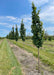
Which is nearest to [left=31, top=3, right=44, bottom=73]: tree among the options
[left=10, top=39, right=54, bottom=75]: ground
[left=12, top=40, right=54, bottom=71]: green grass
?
[left=10, top=39, right=54, bottom=75]: ground

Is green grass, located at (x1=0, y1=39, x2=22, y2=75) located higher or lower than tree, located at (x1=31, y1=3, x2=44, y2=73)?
lower

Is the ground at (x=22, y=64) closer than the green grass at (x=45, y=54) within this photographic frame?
Yes

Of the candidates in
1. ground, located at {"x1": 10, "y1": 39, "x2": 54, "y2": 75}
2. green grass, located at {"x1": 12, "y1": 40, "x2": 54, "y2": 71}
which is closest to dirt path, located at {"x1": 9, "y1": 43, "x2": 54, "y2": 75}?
ground, located at {"x1": 10, "y1": 39, "x2": 54, "y2": 75}

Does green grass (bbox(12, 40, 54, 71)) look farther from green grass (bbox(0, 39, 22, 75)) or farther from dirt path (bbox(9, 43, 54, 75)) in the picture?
green grass (bbox(0, 39, 22, 75))

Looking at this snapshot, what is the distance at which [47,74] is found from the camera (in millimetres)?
10211

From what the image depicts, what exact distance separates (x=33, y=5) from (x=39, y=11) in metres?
1.16

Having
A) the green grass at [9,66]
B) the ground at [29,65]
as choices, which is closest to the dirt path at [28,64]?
the ground at [29,65]

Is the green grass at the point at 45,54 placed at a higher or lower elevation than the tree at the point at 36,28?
lower

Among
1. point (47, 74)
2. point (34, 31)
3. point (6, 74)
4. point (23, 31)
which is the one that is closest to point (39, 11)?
point (34, 31)

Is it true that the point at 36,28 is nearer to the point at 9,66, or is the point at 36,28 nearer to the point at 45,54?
the point at 9,66

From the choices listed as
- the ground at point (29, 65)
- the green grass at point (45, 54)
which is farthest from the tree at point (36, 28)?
the green grass at point (45, 54)

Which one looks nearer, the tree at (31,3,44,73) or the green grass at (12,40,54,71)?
the tree at (31,3,44,73)

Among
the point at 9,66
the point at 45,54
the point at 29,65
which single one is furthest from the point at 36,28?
the point at 45,54

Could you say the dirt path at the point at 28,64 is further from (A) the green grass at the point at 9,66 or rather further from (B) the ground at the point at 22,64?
(A) the green grass at the point at 9,66
